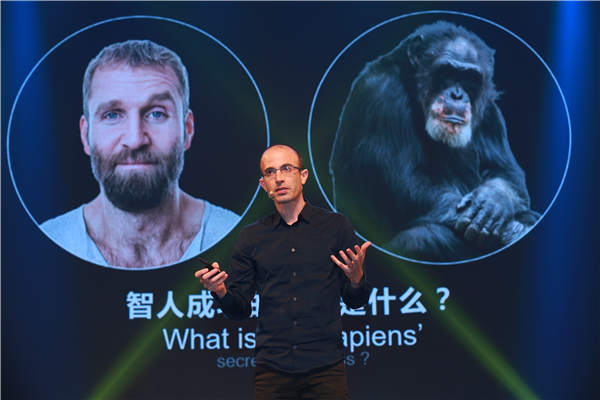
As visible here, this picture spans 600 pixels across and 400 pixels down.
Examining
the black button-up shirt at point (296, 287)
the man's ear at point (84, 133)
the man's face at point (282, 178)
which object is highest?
the man's ear at point (84, 133)

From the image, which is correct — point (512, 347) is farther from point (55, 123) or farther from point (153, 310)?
point (55, 123)

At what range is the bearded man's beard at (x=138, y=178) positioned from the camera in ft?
13.2

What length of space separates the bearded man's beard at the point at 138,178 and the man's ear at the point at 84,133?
4 centimetres

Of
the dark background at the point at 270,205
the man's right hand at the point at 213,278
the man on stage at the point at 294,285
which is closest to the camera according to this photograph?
the man's right hand at the point at 213,278

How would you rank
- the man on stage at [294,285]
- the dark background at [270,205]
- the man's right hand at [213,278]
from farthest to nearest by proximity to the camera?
the dark background at [270,205]
the man on stage at [294,285]
the man's right hand at [213,278]

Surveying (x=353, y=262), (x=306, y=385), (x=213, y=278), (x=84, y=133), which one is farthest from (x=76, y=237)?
(x=353, y=262)

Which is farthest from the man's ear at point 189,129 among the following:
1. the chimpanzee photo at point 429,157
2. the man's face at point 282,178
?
the man's face at point 282,178

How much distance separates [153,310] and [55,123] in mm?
1450

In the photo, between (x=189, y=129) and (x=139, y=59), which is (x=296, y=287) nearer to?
(x=189, y=129)

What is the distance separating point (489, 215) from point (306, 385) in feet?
7.45

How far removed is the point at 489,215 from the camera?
4.08 meters

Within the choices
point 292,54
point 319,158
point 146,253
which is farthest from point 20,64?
point 319,158

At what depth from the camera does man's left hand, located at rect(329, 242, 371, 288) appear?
7.36 ft

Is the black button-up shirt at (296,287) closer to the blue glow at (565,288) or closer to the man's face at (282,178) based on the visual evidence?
the man's face at (282,178)
